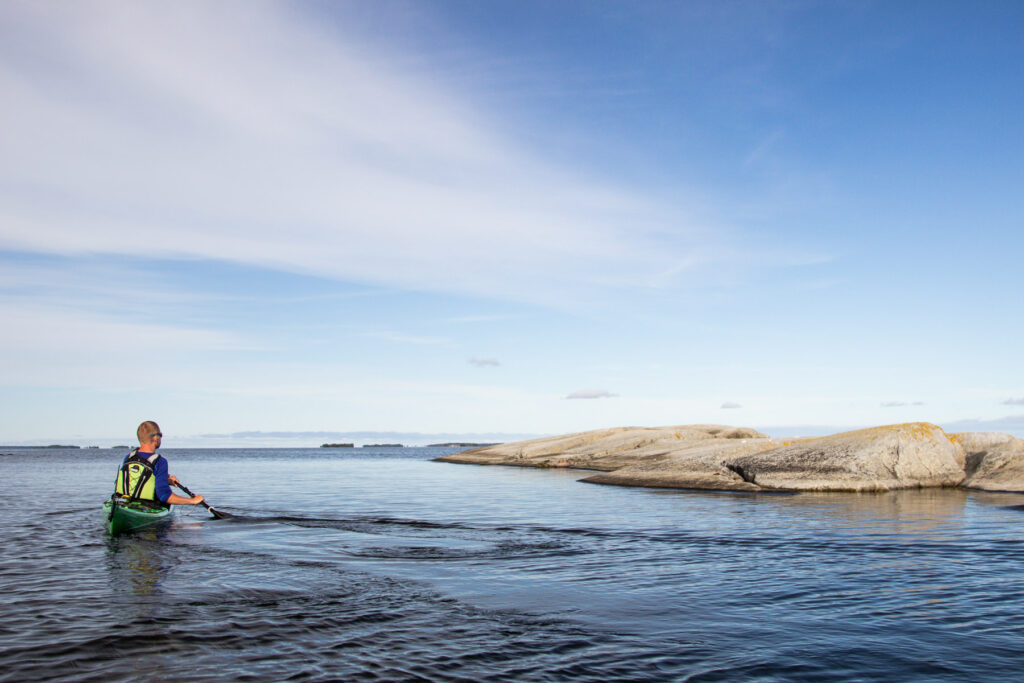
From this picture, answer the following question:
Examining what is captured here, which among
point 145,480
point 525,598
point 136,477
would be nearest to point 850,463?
point 525,598

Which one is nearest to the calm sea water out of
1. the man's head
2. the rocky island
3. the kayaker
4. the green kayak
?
the green kayak

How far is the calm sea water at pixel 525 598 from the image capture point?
8242 millimetres

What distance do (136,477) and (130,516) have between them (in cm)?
98

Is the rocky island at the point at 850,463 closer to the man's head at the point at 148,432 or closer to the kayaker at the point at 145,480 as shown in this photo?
the kayaker at the point at 145,480

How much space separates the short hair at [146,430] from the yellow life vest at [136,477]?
141 cm

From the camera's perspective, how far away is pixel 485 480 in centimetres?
4359

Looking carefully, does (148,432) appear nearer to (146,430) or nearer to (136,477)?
(146,430)

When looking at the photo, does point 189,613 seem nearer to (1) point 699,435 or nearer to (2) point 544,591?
(2) point 544,591

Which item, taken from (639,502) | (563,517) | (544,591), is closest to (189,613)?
(544,591)

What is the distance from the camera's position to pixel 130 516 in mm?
18328

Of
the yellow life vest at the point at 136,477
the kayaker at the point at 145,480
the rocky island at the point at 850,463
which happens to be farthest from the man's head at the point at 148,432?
the rocky island at the point at 850,463

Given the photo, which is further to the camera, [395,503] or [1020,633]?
[395,503]

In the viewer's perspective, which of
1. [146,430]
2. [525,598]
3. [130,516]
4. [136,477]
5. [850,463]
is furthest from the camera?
[850,463]

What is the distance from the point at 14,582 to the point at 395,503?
17132 millimetres
